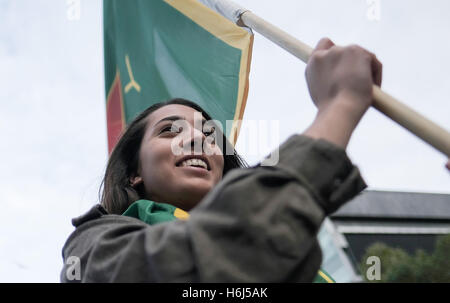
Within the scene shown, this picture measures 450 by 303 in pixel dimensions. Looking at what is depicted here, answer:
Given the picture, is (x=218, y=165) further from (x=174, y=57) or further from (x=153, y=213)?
(x=174, y=57)

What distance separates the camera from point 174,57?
12.2 ft

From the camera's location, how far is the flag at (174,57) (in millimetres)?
3098

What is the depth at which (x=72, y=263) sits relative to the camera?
1258 millimetres

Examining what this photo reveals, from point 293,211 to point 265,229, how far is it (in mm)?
64

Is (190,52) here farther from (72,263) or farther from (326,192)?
(326,192)

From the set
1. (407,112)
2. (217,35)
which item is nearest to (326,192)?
(407,112)

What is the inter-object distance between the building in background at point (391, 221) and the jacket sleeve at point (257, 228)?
49.6ft

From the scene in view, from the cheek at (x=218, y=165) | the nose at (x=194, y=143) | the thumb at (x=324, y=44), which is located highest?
the thumb at (x=324, y=44)

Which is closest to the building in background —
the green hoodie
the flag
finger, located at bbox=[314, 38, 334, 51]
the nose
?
the flag

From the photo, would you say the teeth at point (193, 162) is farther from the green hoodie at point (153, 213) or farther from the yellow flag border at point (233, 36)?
the yellow flag border at point (233, 36)

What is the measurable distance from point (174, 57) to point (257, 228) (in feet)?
9.83

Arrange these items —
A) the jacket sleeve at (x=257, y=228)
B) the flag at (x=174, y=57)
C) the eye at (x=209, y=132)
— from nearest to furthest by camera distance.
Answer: the jacket sleeve at (x=257, y=228) < the eye at (x=209, y=132) < the flag at (x=174, y=57)

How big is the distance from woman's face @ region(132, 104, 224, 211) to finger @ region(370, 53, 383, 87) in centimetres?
72

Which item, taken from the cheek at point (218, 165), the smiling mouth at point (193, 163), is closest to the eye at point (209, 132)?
the cheek at point (218, 165)
